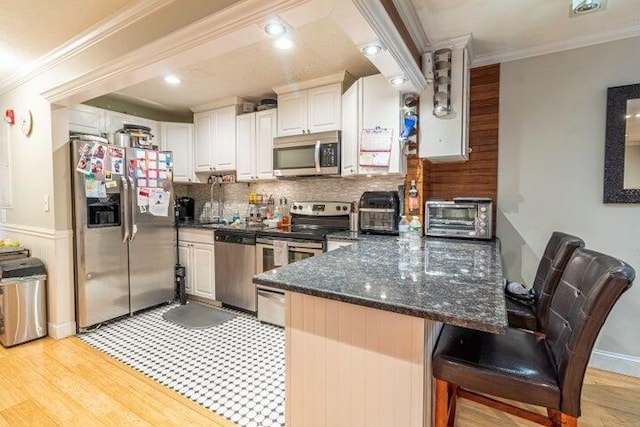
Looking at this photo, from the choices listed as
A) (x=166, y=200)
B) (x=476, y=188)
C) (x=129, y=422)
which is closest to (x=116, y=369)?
(x=129, y=422)

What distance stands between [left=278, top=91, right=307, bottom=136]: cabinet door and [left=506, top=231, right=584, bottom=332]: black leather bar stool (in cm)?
237

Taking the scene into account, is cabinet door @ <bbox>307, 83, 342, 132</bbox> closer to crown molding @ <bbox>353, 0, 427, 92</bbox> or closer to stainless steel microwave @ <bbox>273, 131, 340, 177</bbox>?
stainless steel microwave @ <bbox>273, 131, 340, 177</bbox>

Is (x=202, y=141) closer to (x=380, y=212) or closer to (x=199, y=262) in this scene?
(x=199, y=262)

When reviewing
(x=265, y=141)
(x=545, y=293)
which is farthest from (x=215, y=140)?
(x=545, y=293)

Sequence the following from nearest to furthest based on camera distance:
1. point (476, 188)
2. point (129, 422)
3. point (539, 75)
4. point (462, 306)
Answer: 1. point (462, 306)
2. point (129, 422)
3. point (539, 75)
4. point (476, 188)

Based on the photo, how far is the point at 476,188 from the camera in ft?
9.39

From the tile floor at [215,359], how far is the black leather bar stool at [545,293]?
1.46 metres

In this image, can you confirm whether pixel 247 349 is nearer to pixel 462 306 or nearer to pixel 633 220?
pixel 462 306

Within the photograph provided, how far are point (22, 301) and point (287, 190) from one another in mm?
2681

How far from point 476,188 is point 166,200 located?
10.7ft

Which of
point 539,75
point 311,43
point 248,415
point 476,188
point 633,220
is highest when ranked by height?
point 311,43

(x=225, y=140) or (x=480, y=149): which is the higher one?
(x=225, y=140)

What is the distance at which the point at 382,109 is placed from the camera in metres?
2.78

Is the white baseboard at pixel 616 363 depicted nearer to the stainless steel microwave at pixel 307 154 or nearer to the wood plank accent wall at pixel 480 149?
the wood plank accent wall at pixel 480 149
